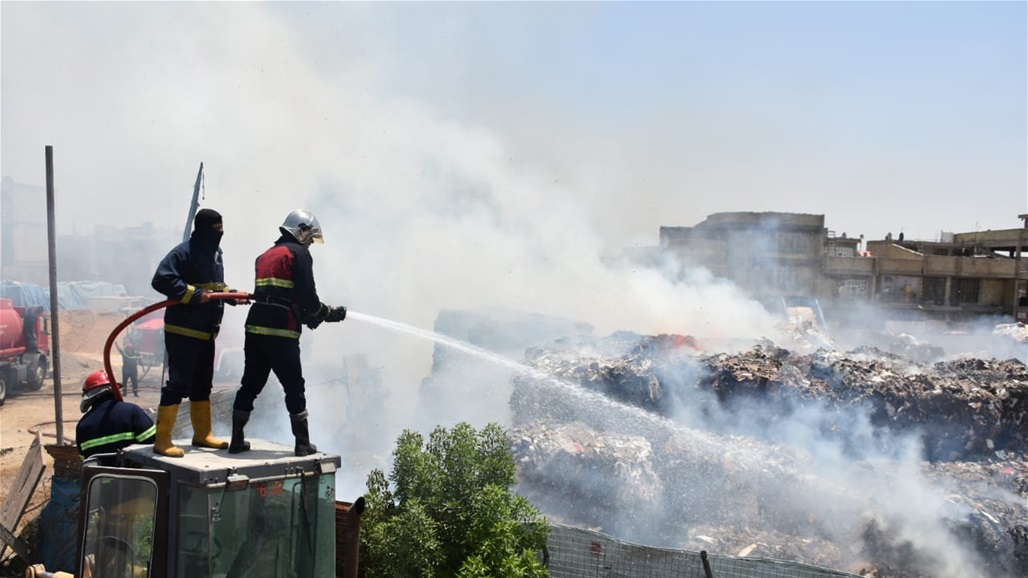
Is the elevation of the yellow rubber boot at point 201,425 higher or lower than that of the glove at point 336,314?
lower

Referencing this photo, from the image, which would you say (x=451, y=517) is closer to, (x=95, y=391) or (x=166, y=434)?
(x=166, y=434)

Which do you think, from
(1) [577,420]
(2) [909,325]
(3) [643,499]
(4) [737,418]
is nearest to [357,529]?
(3) [643,499]

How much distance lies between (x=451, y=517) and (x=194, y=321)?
1965mm

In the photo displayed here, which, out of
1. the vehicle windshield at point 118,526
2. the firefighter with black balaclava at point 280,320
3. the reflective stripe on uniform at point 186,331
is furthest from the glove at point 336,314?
the vehicle windshield at point 118,526

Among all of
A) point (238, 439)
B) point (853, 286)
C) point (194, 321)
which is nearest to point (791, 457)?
point (238, 439)

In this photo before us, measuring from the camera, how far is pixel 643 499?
9.66 meters

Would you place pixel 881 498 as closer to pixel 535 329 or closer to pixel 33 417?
pixel 535 329

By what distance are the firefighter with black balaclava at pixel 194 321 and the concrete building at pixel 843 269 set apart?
2879 cm

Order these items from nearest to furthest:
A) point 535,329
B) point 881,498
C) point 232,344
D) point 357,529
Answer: point 357,529, point 881,498, point 232,344, point 535,329

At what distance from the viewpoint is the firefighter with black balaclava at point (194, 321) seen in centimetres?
374

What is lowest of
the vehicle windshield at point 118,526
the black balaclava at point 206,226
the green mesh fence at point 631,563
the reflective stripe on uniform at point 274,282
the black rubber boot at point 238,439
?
the green mesh fence at point 631,563

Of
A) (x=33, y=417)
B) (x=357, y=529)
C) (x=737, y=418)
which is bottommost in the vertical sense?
(x=33, y=417)

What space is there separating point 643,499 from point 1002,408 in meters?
6.13

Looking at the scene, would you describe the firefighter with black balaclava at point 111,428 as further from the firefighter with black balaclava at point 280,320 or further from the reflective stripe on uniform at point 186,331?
the firefighter with black balaclava at point 280,320
